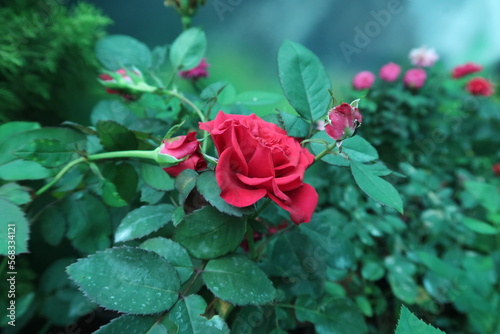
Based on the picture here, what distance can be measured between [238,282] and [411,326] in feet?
0.52

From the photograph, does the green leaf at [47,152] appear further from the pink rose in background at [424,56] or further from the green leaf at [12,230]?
the pink rose in background at [424,56]

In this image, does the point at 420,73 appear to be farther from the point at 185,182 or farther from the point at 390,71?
the point at 185,182

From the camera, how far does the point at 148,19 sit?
985mm

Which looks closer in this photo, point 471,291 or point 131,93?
point 131,93

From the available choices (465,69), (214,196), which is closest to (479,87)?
(465,69)

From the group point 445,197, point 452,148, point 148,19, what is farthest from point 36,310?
point 452,148

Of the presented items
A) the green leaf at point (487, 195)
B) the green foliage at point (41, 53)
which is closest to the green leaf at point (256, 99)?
the green foliage at point (41, 53)

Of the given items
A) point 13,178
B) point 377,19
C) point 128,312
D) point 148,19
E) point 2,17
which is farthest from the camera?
point 377,19

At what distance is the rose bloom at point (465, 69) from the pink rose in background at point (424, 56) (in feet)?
0.49

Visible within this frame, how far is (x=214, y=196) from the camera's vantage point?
0.29 m

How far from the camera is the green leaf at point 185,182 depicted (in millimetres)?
309

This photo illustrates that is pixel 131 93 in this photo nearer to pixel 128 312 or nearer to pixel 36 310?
pixel 128 312

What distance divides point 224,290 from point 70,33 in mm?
792

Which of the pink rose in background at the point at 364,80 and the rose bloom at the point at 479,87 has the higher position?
the rose bloom at the point at 479,87
